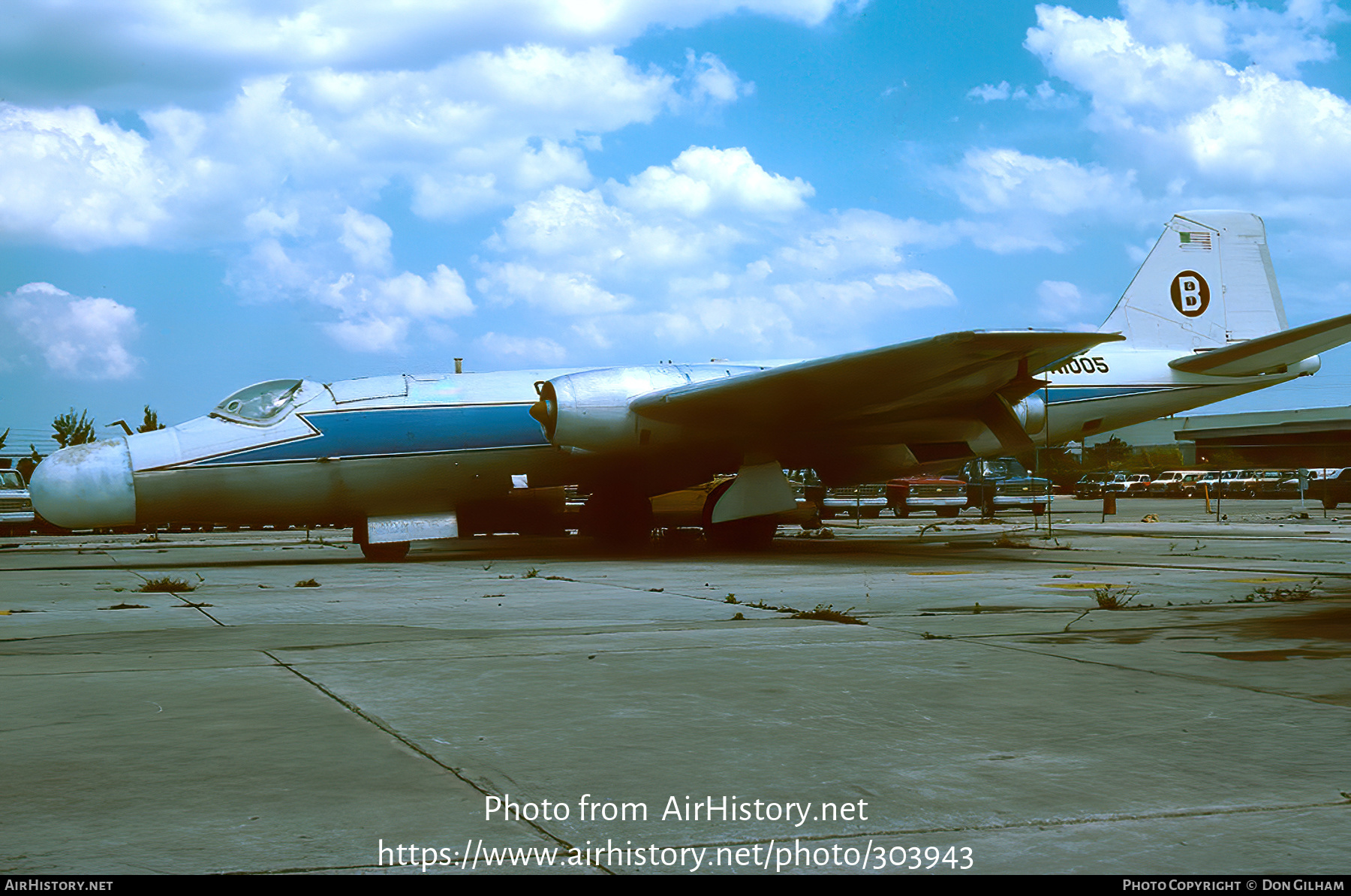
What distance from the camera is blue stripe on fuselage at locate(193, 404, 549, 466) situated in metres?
14.4

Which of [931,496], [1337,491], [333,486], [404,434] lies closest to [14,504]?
[333,486]

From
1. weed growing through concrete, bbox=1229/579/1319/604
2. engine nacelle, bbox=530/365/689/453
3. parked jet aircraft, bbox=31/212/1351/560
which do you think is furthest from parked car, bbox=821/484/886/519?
weed growing through concrete, bbox=1229/579/1319/604

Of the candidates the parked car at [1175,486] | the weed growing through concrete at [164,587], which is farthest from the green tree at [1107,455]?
the weed growing through concrete at [164,587]

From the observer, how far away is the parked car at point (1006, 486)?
112 feet

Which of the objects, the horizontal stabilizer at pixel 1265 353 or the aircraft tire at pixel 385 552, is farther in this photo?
the horizontal stabilizer at pixel 1265 353

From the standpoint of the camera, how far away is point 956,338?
41.4ft

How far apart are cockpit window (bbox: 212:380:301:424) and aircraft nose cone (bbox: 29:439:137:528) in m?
1.37

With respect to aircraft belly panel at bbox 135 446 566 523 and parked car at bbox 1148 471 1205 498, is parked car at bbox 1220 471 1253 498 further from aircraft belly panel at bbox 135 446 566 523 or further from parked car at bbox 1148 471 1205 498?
aircraft belly panel at bbox 135 446 566 523

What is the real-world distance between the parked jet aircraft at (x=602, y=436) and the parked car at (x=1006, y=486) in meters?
15.4

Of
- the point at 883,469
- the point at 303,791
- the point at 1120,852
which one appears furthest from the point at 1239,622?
the point at 883,469

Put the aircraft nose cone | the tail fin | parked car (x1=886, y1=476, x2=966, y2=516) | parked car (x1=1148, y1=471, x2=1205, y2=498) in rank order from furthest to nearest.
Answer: parked car (x1=1148, y1=471, x2=1205, y2=498)
parked car (x1=886, y1=476, x2=966, y2=516)
the tail fin
the aircraft nose cone

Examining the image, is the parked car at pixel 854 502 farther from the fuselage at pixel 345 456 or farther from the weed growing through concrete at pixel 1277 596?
the weed growing through concrete at pixel 1277 596
